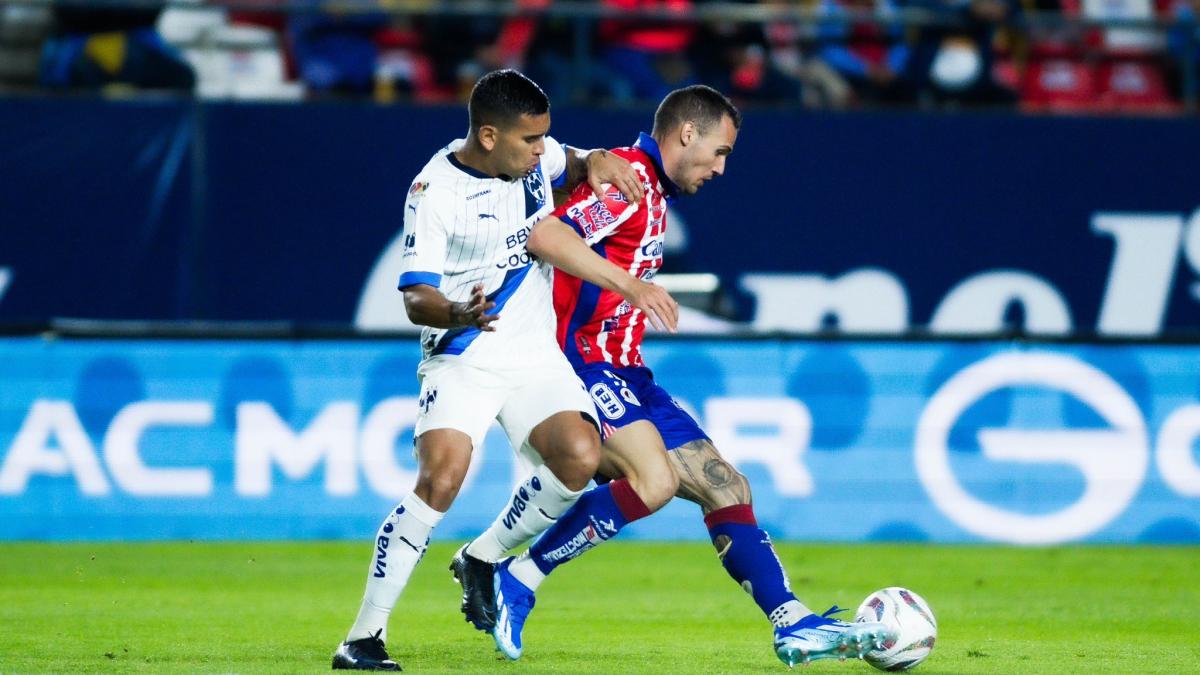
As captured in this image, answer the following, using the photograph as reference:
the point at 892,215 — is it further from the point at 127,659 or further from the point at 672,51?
the point at 127,659

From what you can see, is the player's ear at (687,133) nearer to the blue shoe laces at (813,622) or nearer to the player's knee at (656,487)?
the player's knee at (656,487)

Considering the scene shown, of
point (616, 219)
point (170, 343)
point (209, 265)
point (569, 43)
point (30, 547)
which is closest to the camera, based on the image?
point (616, 219)

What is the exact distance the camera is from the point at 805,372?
10742 mm

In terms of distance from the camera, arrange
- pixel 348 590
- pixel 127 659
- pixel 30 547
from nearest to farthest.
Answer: pixel 127 659
pixel 348 590
pixel 30 547

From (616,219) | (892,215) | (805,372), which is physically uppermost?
(892,215)

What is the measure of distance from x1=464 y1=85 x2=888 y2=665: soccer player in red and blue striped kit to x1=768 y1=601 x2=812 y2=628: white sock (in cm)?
4

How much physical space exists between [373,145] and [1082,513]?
213 inches

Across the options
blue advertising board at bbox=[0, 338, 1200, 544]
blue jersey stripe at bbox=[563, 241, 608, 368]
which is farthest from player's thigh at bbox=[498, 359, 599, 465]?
blue advertising board at bbox=[0, 338, 1200, 544]

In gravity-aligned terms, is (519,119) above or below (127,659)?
above

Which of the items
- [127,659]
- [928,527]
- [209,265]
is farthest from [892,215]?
[127,659]

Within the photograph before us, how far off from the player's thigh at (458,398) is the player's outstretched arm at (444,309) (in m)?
0.33

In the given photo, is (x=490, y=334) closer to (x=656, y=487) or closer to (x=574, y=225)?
(x=574, y=225)

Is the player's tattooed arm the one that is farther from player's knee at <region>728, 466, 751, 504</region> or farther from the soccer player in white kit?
player's knee at <region>728, 466, 751, 504</region>

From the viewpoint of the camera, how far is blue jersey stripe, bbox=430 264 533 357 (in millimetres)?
5996
